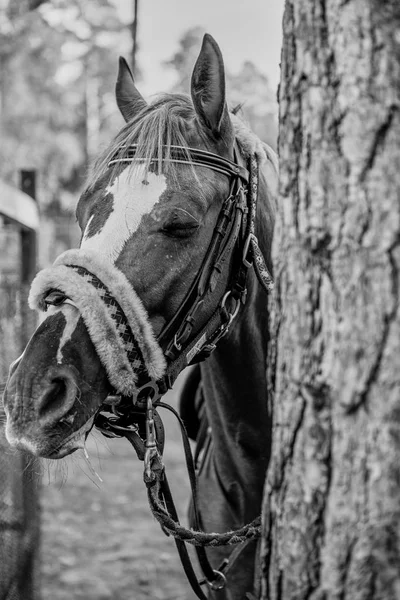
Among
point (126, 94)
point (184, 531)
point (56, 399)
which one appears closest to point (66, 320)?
point (56, 399)

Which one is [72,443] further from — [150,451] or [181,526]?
[181,526]

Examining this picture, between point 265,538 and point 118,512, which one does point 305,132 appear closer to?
point 265,538

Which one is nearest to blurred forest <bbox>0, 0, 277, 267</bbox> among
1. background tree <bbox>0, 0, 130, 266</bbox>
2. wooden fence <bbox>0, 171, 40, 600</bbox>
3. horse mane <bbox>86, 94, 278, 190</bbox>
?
background tree <bbox>0, 0, 130, 266</bbox>

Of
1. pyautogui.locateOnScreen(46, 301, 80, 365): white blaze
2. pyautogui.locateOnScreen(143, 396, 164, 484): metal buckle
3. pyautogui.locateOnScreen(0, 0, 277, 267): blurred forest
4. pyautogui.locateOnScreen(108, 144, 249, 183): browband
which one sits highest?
pyautogui.locateOnScreen(0, 0, 277, 267): blurred forest

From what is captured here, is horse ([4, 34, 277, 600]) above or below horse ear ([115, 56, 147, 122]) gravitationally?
below

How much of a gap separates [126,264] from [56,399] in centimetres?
44

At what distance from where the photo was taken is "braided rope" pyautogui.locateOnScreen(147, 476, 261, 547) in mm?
2059

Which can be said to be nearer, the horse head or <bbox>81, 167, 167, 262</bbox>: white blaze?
the horse head

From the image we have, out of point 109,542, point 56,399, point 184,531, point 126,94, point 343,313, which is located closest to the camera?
point 343,313

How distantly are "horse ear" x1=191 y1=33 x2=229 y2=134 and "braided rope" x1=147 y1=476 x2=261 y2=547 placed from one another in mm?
1192

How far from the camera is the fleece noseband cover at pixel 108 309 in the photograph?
1858 mm

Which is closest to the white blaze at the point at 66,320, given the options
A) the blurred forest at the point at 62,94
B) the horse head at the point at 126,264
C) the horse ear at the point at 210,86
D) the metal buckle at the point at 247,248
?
the horse head at the point at 126,264

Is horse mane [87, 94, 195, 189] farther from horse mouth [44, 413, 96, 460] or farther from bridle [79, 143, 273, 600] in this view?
horse mouth [44, 413, 96, 460]

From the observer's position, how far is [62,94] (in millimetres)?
16750
